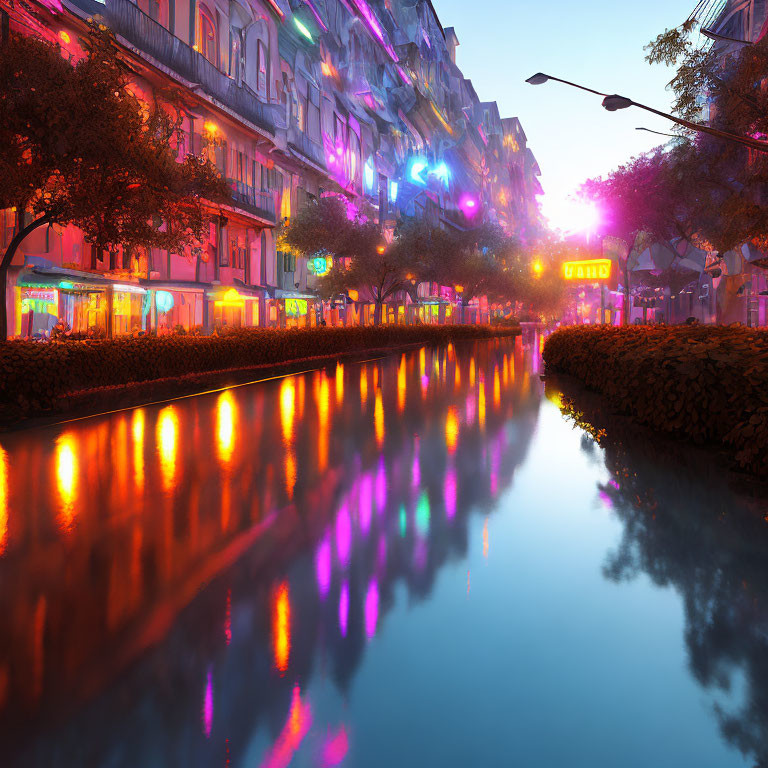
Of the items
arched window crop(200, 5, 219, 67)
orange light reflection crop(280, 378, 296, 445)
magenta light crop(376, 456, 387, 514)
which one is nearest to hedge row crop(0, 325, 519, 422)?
orange light reflection crop(280, 378, 296, 445)

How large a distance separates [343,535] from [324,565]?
664 millimetres

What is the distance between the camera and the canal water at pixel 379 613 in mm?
2670

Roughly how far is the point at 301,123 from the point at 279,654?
4642cm

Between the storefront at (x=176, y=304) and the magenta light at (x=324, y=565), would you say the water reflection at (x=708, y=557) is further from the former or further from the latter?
the storefront at (x=176, y=304)

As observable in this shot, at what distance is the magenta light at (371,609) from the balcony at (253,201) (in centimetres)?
3282

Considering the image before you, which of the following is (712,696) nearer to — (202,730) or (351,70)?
(202,730)

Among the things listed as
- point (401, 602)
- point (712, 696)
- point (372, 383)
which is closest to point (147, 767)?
point (401, 602)

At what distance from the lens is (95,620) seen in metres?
3.70

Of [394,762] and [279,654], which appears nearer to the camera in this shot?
[394,762]

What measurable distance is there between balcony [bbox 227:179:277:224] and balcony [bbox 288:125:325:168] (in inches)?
177

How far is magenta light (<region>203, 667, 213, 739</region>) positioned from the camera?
2.70 metres

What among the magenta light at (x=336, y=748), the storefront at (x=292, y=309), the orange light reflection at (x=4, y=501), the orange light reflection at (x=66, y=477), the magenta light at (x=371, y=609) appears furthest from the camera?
the storefront at (x=292, y=309)

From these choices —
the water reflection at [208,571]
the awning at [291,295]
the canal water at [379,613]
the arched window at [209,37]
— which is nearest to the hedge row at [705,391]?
the canal water at [379,613]

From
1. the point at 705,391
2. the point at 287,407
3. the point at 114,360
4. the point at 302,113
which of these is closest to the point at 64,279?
the point at 114,360
